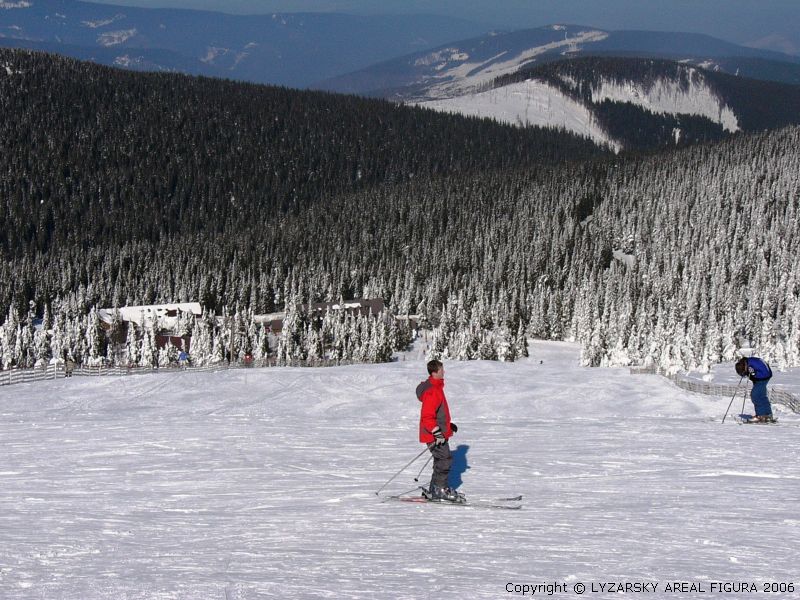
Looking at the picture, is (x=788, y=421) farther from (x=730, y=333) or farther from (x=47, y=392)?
(x=730, y=333)

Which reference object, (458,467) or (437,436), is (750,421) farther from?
(437,436)

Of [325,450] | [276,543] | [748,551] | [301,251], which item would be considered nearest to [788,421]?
[325,450]

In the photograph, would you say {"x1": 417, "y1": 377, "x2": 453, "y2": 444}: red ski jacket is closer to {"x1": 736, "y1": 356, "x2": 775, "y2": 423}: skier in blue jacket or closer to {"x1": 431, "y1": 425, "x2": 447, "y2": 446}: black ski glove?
{"x1": 431, "y1": 425, "x2": 447, "y2": 446}: black ski glove

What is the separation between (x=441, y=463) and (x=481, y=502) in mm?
937

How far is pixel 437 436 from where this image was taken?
15797mm

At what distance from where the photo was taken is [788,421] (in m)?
26.1

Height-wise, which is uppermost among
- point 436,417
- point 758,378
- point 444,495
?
point 436,417

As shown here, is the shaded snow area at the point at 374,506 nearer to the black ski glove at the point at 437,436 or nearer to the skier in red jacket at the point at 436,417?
the skier in red jacket at the point at 436,417

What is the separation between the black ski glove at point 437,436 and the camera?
15773 millimetres

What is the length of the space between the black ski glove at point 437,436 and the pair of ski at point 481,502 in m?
1.10

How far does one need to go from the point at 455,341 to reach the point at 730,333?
97.5ft

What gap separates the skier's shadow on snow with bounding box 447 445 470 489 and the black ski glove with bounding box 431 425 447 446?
1.52 m

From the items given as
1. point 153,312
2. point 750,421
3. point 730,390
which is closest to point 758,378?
point 750,421

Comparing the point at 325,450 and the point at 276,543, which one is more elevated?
the point at 276,543
